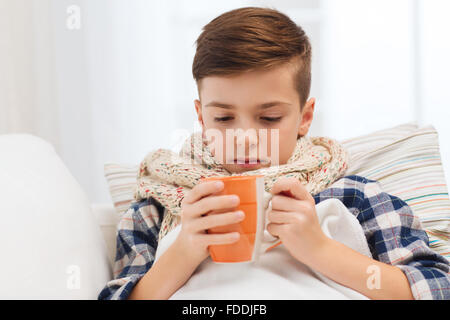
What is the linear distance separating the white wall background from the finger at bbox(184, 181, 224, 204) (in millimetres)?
1421

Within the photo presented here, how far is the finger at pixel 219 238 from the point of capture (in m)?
0.64

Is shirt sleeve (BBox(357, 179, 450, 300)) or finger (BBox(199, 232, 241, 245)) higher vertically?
finger (BBox(199, 232, 241, 245))

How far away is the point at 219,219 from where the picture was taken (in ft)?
2.12

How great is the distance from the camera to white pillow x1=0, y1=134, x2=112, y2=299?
73cm

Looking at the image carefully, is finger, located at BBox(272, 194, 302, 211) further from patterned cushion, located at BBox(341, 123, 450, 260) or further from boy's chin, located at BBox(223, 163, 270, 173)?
patterned cushion, located at BBox(341, 123, 450, 260)

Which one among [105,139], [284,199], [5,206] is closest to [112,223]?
[5,206]

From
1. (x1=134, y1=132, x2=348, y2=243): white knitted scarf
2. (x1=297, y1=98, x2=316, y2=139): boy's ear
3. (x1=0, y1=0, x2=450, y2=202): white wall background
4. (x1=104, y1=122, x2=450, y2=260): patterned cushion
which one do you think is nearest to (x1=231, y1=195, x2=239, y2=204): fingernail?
(x1=134, y1=132, x2=348, y2=243): white knitted scarf

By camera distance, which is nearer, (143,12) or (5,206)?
(5,206)

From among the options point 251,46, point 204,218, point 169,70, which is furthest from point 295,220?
point 169,70

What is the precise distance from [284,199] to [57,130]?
1656mm

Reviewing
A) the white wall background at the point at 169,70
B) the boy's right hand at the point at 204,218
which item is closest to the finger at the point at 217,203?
the boy's right hand at the point at 204,218

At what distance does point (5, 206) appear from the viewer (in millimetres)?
772

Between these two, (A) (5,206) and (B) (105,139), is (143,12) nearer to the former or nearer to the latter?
(B) (105,139)

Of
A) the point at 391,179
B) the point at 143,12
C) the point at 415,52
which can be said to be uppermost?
the point at 143,12
